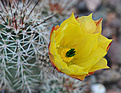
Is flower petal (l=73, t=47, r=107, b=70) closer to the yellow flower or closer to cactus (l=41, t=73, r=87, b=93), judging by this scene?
the yellow flower

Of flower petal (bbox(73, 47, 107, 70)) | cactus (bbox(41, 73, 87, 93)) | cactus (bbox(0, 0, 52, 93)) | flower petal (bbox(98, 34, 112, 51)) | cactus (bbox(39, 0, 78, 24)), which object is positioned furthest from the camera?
cactus (bbox(39, 0, 78, 24))

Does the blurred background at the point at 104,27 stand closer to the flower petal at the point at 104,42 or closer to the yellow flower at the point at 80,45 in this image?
the yellow flower at the point at 80,45

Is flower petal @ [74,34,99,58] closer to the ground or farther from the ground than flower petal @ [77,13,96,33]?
closer to the ground

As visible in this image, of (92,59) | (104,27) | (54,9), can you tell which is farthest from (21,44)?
(104,27)

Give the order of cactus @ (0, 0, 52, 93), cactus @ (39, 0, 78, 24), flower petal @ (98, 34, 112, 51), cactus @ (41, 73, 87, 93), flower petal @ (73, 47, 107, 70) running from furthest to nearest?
cactus @ (39, 0, 78, 24) < cactus @ (41, 73, 87, 93) < cactus @ (0, 0, 52, 93) < flower petal @ (98, 34, 112, 51) < flower petal @ (73, 47, 107, 70)

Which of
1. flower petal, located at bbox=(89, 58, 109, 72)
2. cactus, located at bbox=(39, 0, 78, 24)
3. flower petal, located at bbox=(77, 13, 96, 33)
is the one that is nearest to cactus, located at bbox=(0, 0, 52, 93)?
flower petal, located at bbox=(77, 13, 96, 33)

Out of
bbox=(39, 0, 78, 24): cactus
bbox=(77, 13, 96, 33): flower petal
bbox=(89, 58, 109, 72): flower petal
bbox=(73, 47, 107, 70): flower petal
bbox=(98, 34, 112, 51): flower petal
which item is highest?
bbox=(39, 0, 78, 24): cactus

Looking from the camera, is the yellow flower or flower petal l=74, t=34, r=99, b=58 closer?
the yellow flower

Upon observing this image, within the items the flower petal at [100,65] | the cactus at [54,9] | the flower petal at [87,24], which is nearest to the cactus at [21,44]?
the flower petal at [87,24]

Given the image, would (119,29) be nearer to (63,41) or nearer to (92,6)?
(92,6)
